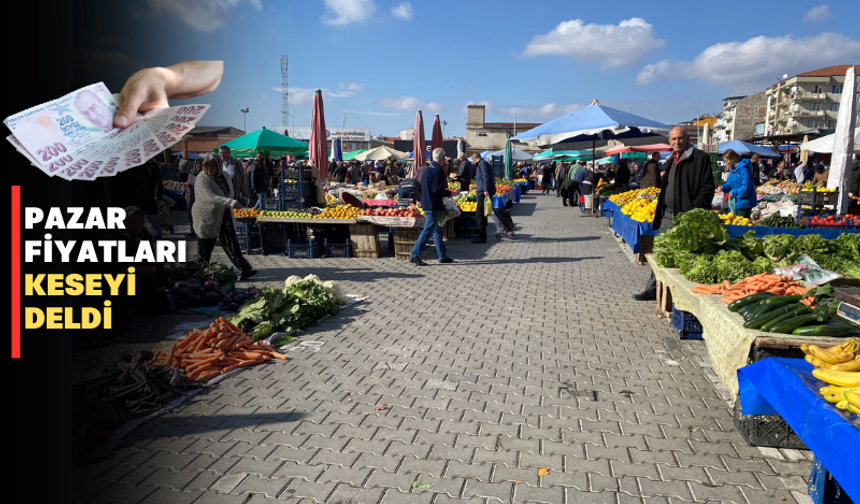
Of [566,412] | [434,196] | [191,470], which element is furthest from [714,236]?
[191,470]

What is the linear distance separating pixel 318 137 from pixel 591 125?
→ 238 inches

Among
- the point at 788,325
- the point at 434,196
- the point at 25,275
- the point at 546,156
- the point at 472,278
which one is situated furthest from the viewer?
the point at 546,156

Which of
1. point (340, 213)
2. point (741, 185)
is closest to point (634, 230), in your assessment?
point (741, 185)

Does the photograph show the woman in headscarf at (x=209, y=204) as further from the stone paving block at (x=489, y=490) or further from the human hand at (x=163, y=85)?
the stone paving block at (x=489, y=490)

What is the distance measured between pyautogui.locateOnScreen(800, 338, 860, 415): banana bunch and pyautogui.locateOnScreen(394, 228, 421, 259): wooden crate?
24.9 ft

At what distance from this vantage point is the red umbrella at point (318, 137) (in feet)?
40.9

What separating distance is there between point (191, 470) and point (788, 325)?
154 inches

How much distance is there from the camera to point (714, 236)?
5926 mm

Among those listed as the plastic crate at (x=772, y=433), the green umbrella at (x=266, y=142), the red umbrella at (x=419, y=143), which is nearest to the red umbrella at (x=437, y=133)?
the red umbrella at (x=419, y=143)

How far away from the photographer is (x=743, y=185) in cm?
982

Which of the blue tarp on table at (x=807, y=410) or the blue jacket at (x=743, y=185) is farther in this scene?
the blue jacket at (x=743, y=185)

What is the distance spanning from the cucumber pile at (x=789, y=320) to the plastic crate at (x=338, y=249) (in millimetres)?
7723

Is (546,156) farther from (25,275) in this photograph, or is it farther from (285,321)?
(25,275)

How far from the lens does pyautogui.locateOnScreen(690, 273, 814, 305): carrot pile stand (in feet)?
15.3
